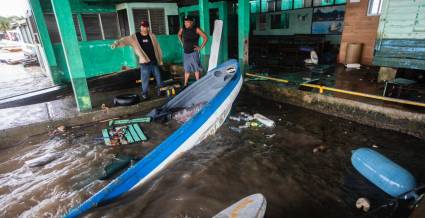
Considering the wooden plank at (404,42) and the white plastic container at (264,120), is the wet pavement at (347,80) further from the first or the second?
the white plastic container at (264,120)

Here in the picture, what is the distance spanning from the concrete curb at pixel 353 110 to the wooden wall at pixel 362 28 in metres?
4.38

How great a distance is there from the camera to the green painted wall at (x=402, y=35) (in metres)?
5.18

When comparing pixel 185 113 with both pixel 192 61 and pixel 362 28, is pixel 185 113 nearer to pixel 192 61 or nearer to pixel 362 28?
pixel 192 61

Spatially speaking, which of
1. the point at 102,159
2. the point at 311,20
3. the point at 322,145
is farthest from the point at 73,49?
the point at 311,20

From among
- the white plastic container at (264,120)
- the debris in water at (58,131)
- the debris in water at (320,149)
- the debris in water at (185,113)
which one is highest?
the debris in water at (185,113)

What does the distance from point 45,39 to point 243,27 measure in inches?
284

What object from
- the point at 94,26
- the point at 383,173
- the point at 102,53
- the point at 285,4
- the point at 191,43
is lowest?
the point at 383,173

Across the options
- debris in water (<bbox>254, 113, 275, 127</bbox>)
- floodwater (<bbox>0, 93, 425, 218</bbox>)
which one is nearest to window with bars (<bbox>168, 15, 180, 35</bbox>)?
floodwater (<bbox>0, 93, 425, 218</bbox>)

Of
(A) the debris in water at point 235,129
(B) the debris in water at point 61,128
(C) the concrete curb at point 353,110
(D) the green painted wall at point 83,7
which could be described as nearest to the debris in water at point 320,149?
(A) the debris in water at point 235,129

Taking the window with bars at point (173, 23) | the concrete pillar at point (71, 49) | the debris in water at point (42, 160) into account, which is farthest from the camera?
the window with bars at point (173, 23)

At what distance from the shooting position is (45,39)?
8547 millimetres

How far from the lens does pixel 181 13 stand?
34.6ft

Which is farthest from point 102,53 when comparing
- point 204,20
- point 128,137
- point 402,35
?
point 402,35

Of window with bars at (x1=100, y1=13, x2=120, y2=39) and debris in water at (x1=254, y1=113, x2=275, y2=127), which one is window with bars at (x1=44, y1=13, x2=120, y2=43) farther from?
debris in water at (x1=254, y1=113, x2=275, y2=127)
